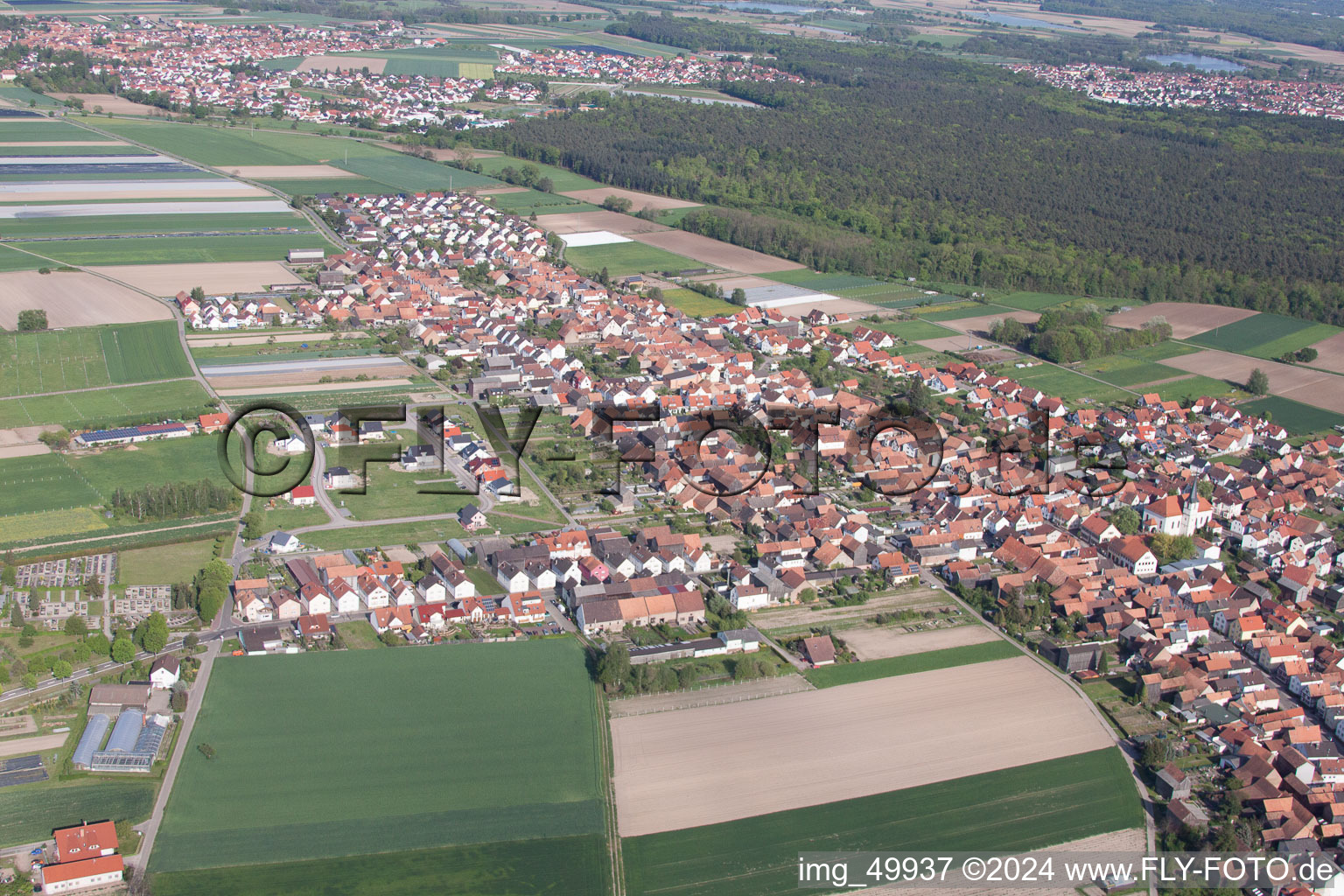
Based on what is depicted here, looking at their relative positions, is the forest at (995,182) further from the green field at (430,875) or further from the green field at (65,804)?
the green field at (65,804)

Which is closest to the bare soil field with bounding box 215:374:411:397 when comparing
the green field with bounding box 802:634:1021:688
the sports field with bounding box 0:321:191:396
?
the sports field with bounding box 0:321:191:396

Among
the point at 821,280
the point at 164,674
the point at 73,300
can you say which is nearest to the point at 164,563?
the point at 164,674

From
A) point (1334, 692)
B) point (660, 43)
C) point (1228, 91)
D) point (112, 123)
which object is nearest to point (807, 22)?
point (660, 43)

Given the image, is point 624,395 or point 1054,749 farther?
point 624,395

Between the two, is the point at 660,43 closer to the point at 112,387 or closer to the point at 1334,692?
the point at 112,387

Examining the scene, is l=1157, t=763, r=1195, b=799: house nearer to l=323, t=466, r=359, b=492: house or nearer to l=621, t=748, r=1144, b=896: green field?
l=621, t=748, r=1144, b=896: green field

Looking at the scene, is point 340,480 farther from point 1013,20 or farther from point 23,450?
point 1013,20

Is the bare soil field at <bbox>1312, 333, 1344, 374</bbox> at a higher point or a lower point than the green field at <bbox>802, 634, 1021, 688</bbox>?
higher

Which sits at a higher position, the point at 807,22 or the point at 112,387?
the point at 807,22

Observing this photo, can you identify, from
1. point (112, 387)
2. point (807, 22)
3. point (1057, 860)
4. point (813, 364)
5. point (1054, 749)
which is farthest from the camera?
point (807, 22)
